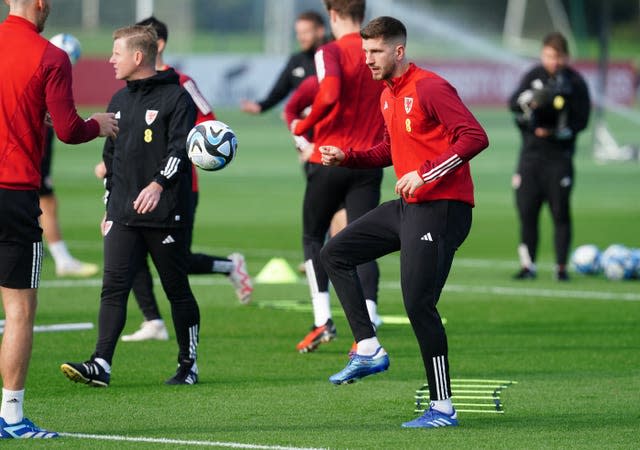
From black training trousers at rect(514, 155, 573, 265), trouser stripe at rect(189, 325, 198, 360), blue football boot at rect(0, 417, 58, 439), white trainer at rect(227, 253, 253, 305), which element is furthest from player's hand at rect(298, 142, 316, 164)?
black training trousers at rect(514, 155, 573, 265)

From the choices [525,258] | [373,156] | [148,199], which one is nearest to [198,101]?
[148,199]

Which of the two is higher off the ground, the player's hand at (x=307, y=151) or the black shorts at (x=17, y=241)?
the black shorts at (x=17, y=241)

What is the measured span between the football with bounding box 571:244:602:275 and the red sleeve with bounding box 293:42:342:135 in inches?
265

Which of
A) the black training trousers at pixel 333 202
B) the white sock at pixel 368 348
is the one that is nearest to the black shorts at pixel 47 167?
the black training trousers at pixel 333 202

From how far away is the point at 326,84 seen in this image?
36.0 ft

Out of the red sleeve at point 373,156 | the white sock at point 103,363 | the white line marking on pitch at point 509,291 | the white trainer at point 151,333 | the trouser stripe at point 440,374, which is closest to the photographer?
the trouser stripe at point 440,374

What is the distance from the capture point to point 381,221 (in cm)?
864

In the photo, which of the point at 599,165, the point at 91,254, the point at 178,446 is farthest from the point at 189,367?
the point at 599,165

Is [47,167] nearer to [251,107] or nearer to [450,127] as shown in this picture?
[251,107]

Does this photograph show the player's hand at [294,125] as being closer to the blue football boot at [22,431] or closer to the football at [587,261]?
the blue football boot at [22,431]

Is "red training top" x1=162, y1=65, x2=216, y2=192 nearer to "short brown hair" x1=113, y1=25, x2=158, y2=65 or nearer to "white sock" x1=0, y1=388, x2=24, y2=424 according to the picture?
"short brown hair" x1=113, y1=25, x2=158, y2=65

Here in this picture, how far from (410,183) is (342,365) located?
2920mm

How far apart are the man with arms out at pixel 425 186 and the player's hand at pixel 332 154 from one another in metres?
0.01

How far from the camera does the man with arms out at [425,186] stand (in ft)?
26.7
